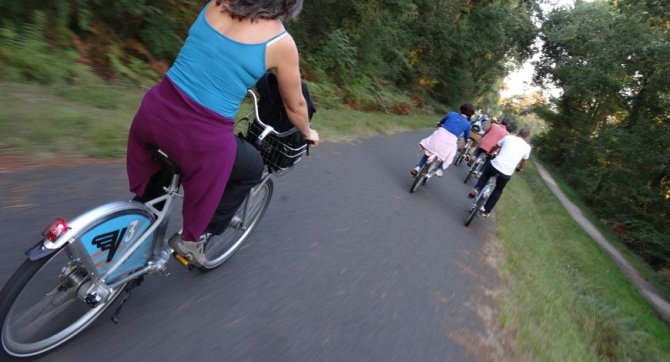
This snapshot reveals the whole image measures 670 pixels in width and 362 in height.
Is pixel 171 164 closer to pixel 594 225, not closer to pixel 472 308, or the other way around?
pixel 472 308

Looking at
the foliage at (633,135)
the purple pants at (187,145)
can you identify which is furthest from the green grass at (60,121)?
the foliage at (633,135)

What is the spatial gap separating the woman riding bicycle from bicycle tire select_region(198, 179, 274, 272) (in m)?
1.12

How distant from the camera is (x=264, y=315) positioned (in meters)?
3.43

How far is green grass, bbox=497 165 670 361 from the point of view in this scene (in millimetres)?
4984

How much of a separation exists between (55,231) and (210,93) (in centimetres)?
98

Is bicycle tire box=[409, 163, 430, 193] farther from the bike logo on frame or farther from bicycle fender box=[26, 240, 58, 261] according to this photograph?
bicycle fender box=[26, 240, 58, 261]

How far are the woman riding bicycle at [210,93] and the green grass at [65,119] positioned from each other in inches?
114

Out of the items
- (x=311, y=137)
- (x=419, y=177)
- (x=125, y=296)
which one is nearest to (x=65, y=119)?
(x=125, y=296)

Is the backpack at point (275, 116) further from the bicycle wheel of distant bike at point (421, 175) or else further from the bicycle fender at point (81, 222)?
the bicycle wheel of distant bike at point (421, 175)

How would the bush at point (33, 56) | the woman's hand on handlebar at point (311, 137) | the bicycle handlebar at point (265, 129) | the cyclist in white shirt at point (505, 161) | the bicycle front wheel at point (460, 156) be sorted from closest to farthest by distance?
the bicycle handlebar at point (265, 129) → the woman's hand on handlebar at point (311, 137) → the bush at point (33, 56) → the cyclist in white shirt at point (505, 161) → the bicycle front wheel at point (460, 156)

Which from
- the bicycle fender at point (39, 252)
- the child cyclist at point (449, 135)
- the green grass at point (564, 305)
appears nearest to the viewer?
the bicycle fender at point (39, 252)

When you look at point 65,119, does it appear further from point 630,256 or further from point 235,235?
point 630,256

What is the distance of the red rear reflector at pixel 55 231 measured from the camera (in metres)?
2.06

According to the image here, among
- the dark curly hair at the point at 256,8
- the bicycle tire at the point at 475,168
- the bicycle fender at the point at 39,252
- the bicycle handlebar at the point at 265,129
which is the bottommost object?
the bicycle tire at the point at 475,168
